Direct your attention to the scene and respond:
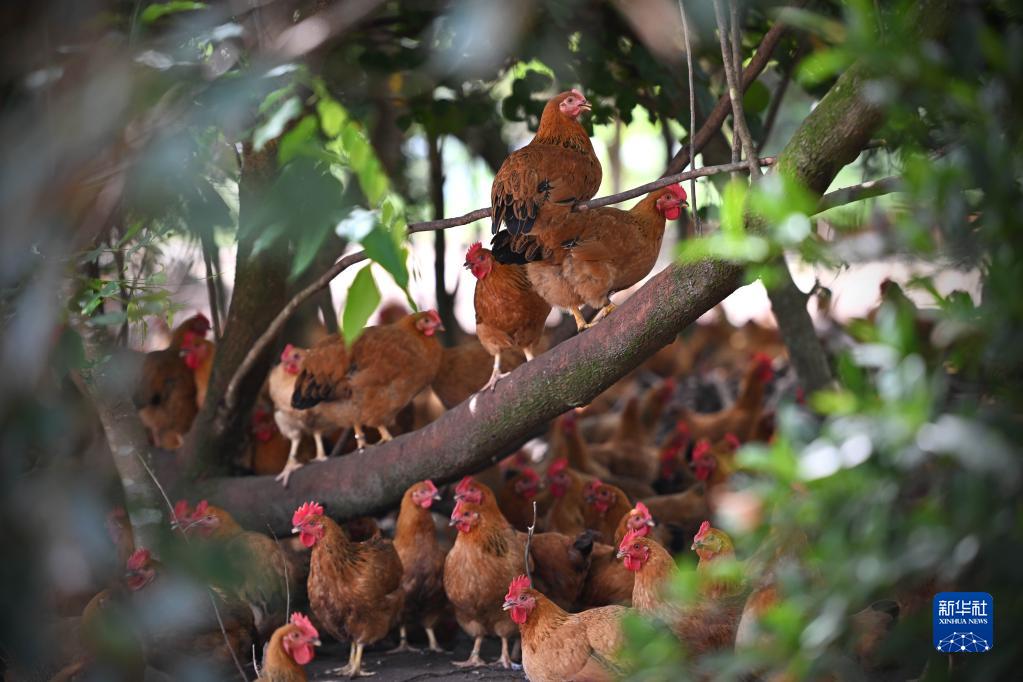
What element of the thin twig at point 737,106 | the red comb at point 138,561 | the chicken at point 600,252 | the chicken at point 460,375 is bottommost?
the red comb at point 138,561

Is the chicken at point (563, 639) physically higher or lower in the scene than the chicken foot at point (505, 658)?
higher

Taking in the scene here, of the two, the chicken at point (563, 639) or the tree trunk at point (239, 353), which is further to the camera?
the tree trunk at point (239, 353)

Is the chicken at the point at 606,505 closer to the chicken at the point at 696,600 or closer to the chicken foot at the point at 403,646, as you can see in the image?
the chicken foot at the point at 403,646

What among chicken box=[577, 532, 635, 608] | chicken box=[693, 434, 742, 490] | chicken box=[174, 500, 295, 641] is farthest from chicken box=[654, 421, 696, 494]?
chicken box=[174, 500, 295, 641]

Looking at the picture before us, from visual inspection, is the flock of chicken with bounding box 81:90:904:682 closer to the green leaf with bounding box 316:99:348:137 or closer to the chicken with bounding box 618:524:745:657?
the chicken with bounding box 618:524:745:657

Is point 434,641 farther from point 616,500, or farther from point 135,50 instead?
point 135,50

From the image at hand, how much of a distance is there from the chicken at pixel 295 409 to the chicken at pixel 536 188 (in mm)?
1553

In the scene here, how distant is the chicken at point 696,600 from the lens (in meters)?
3.33

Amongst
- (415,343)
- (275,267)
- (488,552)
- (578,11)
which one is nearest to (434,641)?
(488,552)

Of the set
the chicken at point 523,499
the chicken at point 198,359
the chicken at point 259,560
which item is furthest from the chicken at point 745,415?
the chicken at point 259,560

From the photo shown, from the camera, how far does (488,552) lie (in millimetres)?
4277

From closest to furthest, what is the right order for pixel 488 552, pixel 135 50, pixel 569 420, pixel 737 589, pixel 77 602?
1. pixel 135 50
2. pixel 737 589
3. pixel 77 602
4. pixel 488 552
5. pixel 569 420

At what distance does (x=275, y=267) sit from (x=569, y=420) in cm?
232

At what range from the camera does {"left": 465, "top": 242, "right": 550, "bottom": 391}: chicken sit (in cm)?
458
